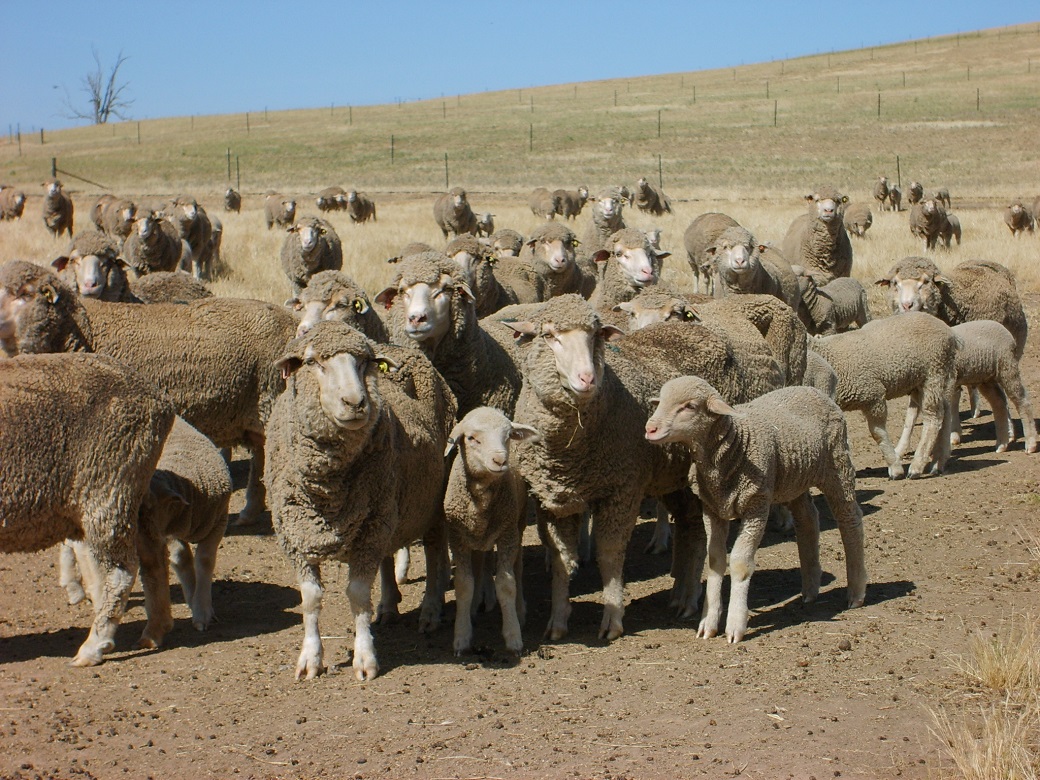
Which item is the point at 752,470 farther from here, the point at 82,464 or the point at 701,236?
the point at 701,236

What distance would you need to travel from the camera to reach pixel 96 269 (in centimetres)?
998

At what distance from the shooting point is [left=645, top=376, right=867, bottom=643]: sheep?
6457 mm

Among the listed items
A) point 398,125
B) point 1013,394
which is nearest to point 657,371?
point 1013,394

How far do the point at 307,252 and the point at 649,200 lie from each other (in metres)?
21.0

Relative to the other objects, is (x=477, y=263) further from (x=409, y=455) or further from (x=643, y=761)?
(x=643, y=761)

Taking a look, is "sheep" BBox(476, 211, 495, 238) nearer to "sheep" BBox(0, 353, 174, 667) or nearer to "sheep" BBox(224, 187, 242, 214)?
"sheep" BBox(224, 187, 242, 214)

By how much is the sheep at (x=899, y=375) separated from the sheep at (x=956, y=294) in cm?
138

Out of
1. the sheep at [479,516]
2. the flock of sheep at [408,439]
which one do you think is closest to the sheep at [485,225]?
the flock of sheep at [408,439]

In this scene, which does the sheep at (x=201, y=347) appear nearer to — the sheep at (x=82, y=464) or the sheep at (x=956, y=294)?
the sheep at (x=82, y=464)

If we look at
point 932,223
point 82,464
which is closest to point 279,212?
point 932,223

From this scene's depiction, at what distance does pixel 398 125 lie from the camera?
7244 cm

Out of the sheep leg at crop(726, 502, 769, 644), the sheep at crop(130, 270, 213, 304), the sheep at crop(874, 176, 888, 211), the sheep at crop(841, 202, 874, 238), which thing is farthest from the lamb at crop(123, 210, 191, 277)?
the sheep at crop(874, 176, 888, 211)

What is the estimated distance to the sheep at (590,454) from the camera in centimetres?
666

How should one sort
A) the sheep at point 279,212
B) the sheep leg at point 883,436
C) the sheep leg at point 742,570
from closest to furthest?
the sheep leg at point 742,570
the sheep leg at point 883,436
the sheep at point 279,212
